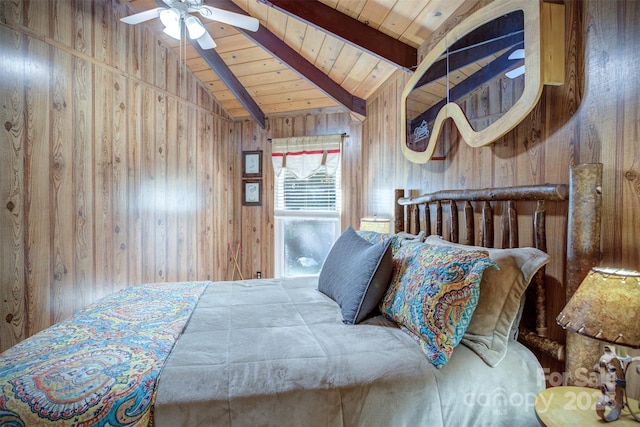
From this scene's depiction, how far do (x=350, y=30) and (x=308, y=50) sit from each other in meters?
0.74

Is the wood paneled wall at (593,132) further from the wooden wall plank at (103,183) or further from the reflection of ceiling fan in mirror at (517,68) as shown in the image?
the wooden wall plank at (103,183)

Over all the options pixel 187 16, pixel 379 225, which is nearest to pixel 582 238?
pixel 379 225

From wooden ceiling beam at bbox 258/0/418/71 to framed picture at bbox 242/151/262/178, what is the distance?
7.15 ft

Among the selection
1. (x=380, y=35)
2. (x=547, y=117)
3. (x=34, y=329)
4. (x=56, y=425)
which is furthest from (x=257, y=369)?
(x=380, y=35)

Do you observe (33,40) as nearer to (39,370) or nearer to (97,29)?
(97,29)

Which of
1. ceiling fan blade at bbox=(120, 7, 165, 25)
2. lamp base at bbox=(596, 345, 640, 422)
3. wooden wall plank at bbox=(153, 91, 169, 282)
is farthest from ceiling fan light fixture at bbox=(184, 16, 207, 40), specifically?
lamp base at bbox=(596, 345, 640, 422)

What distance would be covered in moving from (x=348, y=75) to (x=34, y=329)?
10.7 ft

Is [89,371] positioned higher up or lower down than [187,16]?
lower down

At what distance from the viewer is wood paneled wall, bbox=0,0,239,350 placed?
204cm

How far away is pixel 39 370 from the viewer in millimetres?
1023

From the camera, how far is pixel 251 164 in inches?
170

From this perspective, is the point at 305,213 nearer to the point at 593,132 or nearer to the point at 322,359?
the point at 322,359

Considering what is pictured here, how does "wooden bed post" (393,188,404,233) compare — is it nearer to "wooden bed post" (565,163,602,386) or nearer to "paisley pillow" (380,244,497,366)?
"paisley pillow" (380,244,497,366)

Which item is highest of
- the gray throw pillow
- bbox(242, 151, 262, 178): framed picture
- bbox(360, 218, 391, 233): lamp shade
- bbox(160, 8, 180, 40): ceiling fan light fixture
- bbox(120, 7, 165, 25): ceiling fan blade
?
bbox(120, 7, 165, 25): ceiling fan blade
